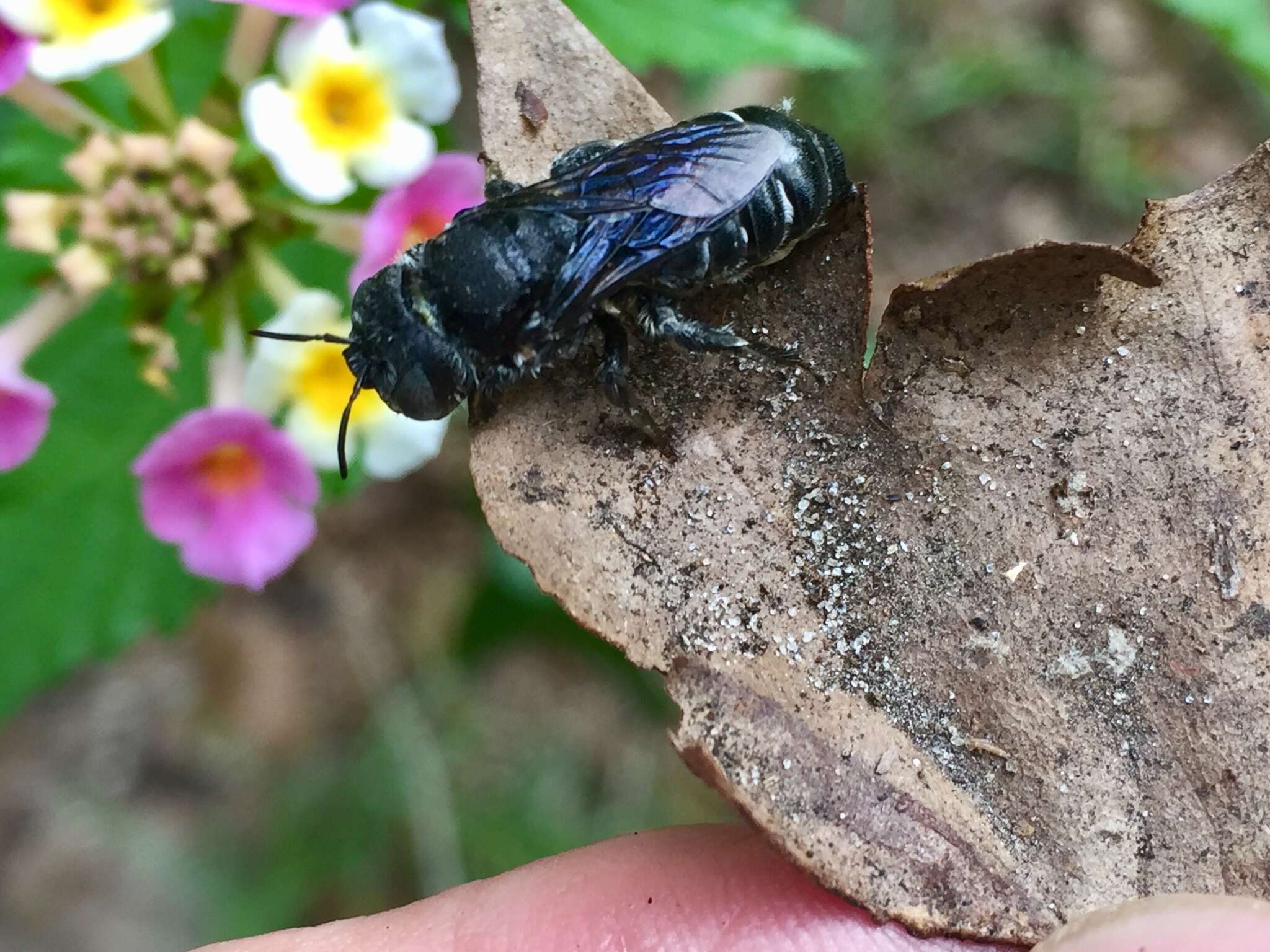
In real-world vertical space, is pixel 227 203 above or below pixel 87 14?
below

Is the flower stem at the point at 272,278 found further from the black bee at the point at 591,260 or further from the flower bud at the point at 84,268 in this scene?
the black bee at the point at 591,260

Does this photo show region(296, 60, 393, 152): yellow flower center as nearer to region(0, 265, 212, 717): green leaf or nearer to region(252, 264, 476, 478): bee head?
region(252, 264, 476, 478): bee head

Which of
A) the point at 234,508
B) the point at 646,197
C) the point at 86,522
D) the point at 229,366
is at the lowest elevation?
the point at 86,522

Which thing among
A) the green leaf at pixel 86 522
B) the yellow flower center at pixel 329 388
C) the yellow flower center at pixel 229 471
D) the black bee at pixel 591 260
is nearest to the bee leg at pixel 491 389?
the black bee at pixel 591 260

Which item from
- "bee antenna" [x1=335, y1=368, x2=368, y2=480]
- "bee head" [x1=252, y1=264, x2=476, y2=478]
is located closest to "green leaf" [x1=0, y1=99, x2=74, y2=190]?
"bee antenna" [x1=335, y1=368, x2=368, y2=480]

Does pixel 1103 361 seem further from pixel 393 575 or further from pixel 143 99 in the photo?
pixel 393 575

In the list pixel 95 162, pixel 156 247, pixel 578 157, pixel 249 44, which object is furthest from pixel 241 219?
pixel 578 157

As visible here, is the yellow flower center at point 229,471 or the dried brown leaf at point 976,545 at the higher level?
the dried brown leaf at point 976,545

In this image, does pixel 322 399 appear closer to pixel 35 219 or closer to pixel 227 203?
pixel 227 203
